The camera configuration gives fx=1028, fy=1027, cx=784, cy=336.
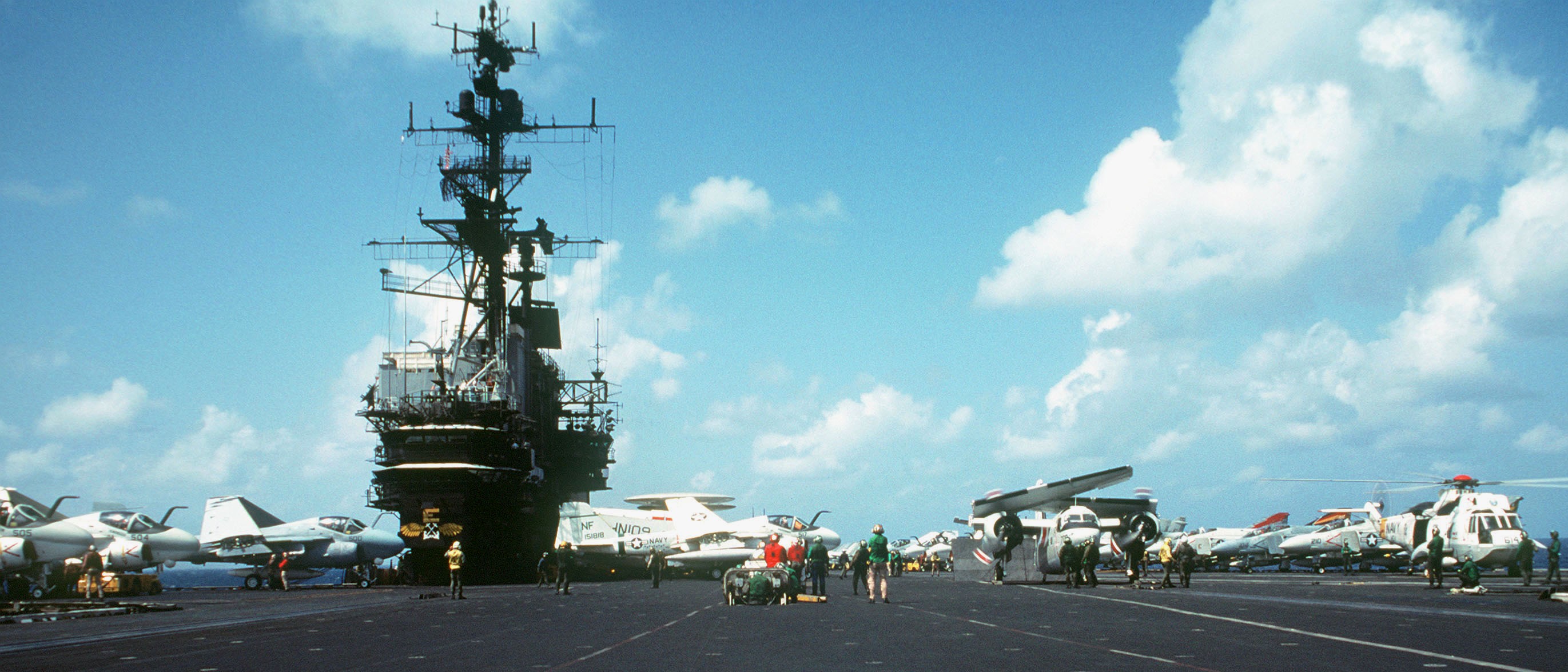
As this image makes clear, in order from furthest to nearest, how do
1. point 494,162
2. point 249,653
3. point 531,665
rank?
point 494,162, point 249,653, point 531,665

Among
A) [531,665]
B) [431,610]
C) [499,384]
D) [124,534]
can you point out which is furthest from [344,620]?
[499,384]

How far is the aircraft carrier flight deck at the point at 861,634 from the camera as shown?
11.3 m

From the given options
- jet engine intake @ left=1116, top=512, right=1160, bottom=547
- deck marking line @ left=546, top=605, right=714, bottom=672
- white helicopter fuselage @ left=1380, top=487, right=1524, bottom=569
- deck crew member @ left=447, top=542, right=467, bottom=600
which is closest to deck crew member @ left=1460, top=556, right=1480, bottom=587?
white helicopter fuselage @ left=1380, top=487, right=1524, bottom=569

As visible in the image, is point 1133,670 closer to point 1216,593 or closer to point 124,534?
point 1216,593

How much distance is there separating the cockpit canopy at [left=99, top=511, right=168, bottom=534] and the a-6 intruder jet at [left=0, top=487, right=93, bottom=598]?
6.80 metres

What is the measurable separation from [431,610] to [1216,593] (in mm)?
20508

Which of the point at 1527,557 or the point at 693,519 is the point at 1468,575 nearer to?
the point at 1527,557

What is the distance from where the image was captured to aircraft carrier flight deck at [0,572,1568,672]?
37.2 feet

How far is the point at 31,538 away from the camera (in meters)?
28.5

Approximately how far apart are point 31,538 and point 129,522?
42.3 feet

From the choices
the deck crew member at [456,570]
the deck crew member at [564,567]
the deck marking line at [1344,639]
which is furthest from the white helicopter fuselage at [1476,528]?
the deck crew member at [456,570]

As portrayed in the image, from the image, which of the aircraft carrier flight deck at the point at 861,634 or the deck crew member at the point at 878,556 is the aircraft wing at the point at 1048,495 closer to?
the aircraft carrier flight deck at the point at 861,634

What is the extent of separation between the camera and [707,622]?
18234 millimetres

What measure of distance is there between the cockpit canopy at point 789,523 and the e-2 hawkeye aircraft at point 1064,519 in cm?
1432
